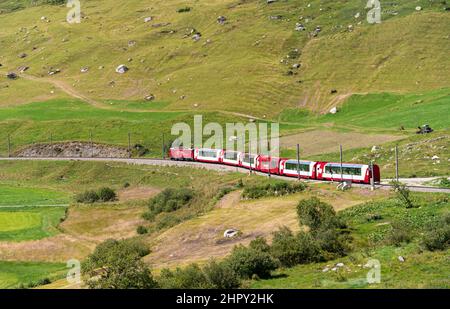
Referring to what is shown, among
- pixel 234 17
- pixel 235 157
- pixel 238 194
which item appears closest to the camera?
pixel 238 194

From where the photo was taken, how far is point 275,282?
129ft

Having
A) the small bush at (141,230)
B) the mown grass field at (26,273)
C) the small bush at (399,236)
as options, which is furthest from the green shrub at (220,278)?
the small bush at (141,230)

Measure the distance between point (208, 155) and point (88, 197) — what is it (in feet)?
82.3

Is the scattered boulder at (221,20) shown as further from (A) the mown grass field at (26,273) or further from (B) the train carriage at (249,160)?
(A) the mown grass field at (26,273)

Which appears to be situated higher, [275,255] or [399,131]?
[399,131]

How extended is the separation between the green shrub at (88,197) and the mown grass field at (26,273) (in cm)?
2965

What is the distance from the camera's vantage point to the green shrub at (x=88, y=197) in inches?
3693

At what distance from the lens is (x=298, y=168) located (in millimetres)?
81438

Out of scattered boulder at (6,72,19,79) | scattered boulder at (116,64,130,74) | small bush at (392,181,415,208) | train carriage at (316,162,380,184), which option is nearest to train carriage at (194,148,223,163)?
train carriage at (316,162,380,184)

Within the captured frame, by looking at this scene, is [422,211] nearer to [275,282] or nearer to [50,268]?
[275,282]

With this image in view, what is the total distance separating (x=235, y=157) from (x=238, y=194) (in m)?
28.3

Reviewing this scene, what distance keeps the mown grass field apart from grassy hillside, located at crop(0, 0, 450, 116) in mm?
83173

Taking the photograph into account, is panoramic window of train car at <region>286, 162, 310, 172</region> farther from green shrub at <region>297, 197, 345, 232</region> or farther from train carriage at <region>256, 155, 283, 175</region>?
green shrub at <region>297, 197, 345, 232</region>
